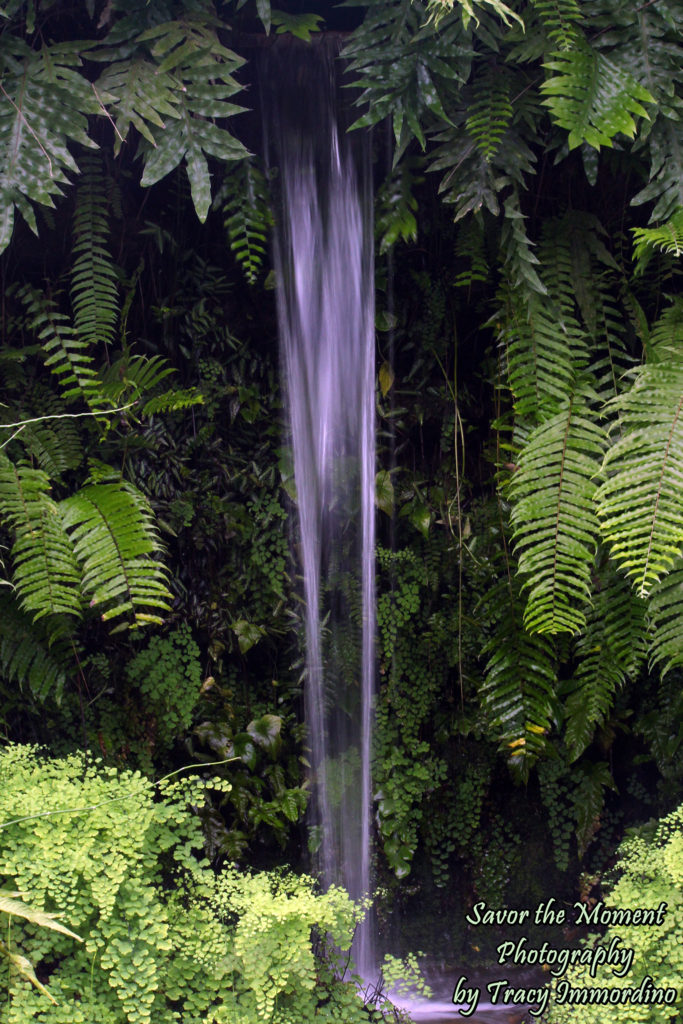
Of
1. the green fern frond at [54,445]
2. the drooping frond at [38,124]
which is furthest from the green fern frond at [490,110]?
the green fern frond at [54,445]

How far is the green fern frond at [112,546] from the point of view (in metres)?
A: 2.61

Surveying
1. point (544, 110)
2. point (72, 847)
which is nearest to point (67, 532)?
point (72, 847)

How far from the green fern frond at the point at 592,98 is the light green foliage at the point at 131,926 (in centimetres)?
264

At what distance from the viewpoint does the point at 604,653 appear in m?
2.99

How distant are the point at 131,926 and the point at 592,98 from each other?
3256mm

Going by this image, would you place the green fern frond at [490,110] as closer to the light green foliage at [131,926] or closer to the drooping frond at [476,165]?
the drooping frond at [476,165]

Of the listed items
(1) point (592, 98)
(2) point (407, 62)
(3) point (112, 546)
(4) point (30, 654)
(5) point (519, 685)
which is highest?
(2) point (407, 62)

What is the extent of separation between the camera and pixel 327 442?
3.46 m

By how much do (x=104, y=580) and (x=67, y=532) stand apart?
1.25ft

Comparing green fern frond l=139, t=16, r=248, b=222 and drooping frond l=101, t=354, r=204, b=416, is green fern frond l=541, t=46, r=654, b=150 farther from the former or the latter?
drooping frond l=101, t=354, r=204, b=416

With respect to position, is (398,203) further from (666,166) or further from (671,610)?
(671,610)

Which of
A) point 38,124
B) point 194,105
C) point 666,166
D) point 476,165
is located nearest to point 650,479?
point 666,166

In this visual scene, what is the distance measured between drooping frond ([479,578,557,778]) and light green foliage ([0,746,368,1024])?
941 millimetres

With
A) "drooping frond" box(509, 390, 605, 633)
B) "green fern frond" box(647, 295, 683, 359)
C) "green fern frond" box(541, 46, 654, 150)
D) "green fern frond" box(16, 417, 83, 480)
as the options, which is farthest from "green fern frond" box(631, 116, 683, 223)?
"green fern frond" box(16, 417, 83, 480)
